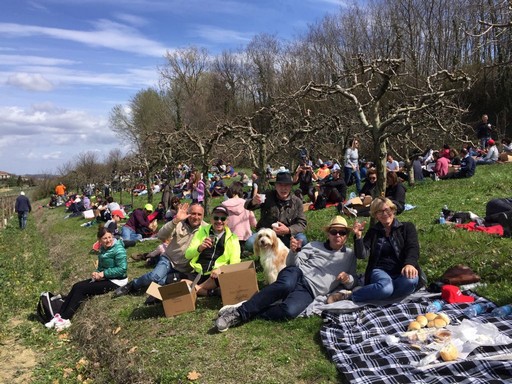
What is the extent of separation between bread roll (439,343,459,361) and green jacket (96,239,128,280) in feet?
16.8

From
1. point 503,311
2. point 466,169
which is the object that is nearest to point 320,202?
point 466,169

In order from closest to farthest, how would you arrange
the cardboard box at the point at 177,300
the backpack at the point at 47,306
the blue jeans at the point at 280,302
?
the blue jeans at the point at 280,302, the cardboard box at the point at 177,300, the backpack at the point at 47,306

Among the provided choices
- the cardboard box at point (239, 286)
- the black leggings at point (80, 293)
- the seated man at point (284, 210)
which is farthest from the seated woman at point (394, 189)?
the black leggings at point (80, 293)

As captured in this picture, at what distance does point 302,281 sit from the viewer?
5.64 meters

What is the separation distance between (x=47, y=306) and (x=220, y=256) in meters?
3.04

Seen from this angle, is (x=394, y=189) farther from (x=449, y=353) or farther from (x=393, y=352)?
(x=449, y=353)

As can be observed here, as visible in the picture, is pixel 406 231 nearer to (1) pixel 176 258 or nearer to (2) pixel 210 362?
(2) pixel 210 362

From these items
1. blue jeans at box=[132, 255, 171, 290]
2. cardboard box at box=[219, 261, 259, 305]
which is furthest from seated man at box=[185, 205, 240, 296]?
cardboard box at box=[219, 261, 259, 305]

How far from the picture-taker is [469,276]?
5.59 m

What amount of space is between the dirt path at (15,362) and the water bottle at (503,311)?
5412mm

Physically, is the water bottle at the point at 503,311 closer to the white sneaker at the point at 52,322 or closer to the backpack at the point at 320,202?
the white sneaker at the point at 52,322

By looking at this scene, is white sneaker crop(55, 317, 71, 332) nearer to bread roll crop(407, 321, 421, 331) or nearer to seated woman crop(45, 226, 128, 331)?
seated woman crop(45, 226, 128, 331)

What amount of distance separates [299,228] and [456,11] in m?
27.7

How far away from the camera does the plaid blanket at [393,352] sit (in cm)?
357
